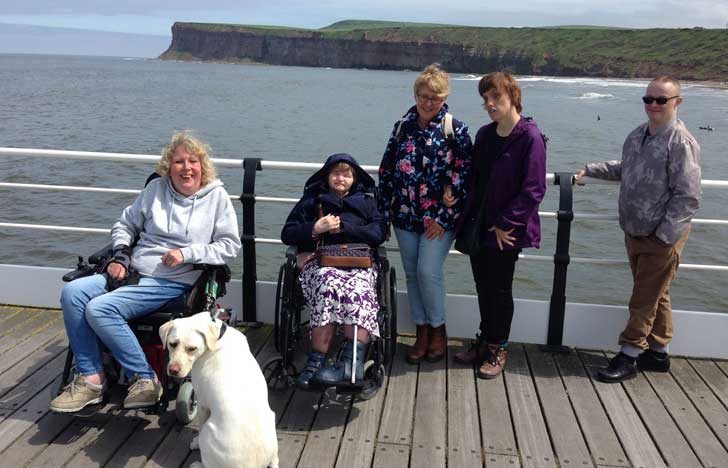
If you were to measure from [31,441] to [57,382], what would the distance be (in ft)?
0.91

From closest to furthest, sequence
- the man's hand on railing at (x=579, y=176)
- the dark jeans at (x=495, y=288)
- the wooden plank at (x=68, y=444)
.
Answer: the wooden plank at (x=68, y=444), the dark jeans at (x=495, y=288), the man's hand on railing at (x=579, y=176)

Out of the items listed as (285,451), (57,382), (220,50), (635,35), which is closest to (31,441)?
(57,382)

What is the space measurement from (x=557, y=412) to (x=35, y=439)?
2.19 m

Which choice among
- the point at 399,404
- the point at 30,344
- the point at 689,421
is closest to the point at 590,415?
the point at 689,421

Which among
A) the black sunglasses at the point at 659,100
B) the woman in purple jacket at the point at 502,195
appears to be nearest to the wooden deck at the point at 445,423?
the woman in purple jacket at the point at 502,195

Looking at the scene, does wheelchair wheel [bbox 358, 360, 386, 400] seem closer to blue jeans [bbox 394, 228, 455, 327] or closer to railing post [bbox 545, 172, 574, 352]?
blue jeans [bbox 394, 228, 455, 327]

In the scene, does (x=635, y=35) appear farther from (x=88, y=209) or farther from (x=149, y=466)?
(x=149, y=466)

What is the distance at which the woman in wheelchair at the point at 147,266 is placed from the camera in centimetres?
295

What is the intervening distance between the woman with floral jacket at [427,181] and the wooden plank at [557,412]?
0.60m

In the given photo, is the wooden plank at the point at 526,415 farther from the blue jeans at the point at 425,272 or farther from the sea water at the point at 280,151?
the sea water at the point at 280,151

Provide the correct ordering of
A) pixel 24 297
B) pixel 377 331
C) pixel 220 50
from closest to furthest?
pixel 377 331
pixel 24 297
pixel 220 50

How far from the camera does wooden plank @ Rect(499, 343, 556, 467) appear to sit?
9.39ft

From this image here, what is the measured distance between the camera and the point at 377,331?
316 cm

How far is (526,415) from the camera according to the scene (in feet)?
10.4
